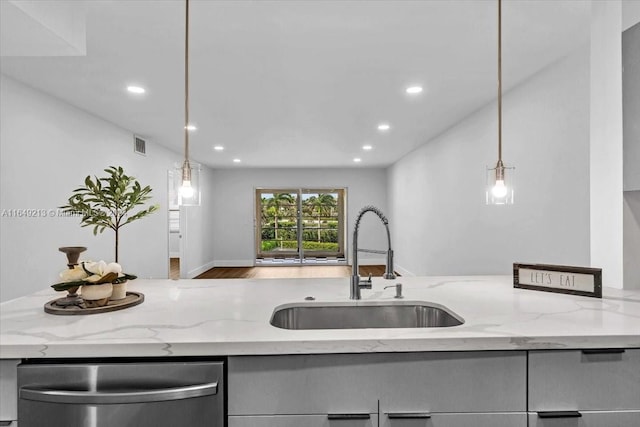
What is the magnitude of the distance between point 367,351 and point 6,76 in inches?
153

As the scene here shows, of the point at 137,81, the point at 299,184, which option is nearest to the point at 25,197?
the point at 137,81

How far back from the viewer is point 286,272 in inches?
337

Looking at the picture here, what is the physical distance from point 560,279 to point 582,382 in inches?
24.8

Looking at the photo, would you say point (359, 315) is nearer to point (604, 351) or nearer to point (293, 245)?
point (604, 351)

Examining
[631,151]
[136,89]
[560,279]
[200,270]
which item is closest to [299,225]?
[200,270]

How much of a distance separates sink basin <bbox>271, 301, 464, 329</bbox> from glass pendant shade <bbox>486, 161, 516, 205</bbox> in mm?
Answer: 670

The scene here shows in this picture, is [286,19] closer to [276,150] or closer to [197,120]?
[197,120]

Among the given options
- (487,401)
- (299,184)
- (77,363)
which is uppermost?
(299,184)

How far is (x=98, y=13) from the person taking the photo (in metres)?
2.28

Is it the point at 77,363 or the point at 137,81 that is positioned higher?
the point at 137,81

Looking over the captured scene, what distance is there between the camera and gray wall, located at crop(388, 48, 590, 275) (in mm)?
2789

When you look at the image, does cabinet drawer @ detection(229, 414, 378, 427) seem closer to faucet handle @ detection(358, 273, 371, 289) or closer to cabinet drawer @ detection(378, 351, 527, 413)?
cabinet drawer @ detection(378, 351, 527, 413)

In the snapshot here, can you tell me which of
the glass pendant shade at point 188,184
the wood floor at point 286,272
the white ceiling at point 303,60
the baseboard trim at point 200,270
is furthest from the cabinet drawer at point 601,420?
the baseboard trim at point 200,270

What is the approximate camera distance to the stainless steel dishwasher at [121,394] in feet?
3.51
